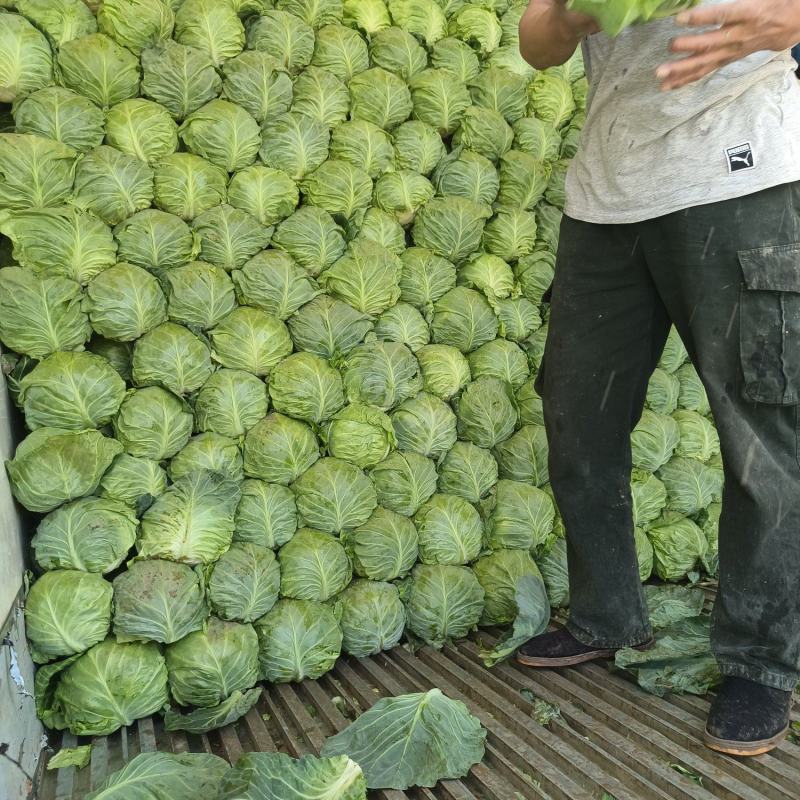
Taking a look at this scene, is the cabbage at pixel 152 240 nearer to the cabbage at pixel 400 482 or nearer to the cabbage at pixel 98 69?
the cabbage at pixel 98 69

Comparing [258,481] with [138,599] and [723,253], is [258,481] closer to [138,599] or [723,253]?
[138,599]

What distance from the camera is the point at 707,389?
244 cm

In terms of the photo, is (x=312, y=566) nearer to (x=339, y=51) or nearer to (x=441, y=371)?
(x=441, y=371)

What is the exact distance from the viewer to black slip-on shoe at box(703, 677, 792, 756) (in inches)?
93.9

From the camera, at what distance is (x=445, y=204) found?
3.57m

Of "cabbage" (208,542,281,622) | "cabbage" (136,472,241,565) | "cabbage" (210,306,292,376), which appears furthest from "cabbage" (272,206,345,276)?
"cabbage" (208,542,281,622)

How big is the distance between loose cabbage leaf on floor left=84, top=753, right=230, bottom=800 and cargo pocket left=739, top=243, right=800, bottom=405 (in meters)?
1.95

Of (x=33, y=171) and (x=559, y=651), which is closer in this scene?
(x=33, y=171)

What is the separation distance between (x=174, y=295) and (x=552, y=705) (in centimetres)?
208

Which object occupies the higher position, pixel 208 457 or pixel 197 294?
pixel 197 294

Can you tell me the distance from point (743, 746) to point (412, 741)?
1015 millimetres

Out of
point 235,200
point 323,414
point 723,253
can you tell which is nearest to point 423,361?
point 323,414

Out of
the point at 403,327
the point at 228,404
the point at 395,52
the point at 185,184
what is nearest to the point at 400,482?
the point at 403,327

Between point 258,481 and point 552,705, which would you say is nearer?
point 552,705
